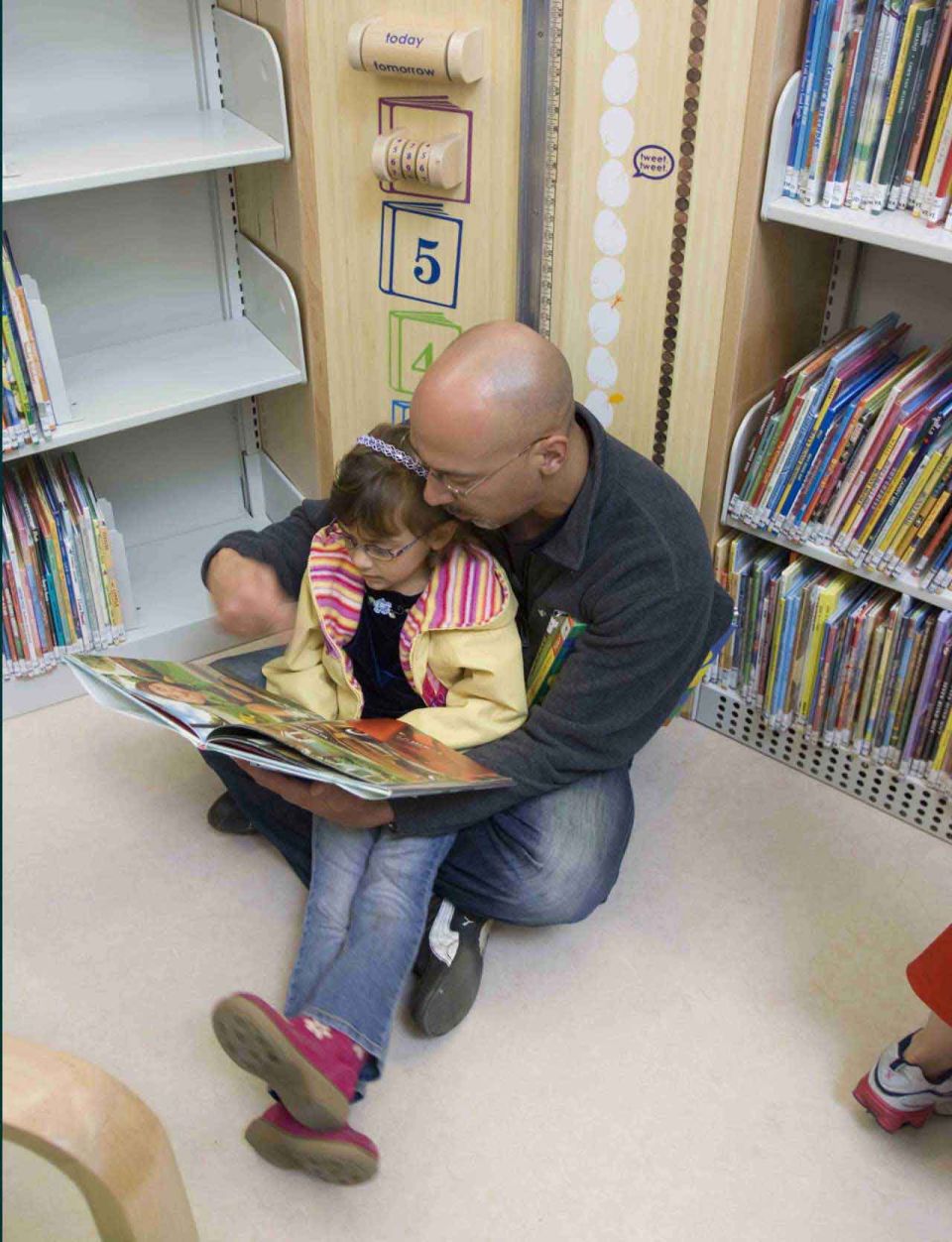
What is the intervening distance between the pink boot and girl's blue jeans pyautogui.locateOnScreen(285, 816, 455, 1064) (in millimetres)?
56

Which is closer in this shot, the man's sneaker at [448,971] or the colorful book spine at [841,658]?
the man's sneaker at [448,971]

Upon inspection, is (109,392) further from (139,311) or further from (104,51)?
(104,51)

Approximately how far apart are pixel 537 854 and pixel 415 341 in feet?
2.96

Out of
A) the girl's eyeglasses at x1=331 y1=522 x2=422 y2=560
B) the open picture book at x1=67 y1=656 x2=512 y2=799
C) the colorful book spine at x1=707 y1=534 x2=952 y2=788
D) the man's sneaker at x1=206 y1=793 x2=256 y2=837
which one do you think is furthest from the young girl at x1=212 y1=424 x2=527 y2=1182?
the colorful book spine at x1=707 y1=534 x2=952 y2=788

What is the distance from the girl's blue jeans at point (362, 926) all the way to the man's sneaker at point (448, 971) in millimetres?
111

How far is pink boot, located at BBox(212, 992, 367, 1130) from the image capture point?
1.24 metres

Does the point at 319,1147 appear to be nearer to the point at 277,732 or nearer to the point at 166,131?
the point at 277,732

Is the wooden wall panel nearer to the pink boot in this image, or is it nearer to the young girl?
the young girl

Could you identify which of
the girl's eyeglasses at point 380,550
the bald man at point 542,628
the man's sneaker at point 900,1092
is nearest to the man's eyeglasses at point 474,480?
the bald man at point 542,628

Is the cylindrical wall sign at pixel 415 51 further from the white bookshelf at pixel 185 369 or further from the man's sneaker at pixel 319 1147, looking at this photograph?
the man's sneaker at pixel 319 1147

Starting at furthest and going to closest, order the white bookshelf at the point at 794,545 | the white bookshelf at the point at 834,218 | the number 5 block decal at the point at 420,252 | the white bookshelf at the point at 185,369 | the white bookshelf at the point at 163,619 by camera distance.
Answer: the white bookshelf at the point at 163,619 → the white bookshelf at the point at 185,369 → the number 5 block decal at the point at 420,252 → the white bookshelf at the point at 794,545 → the white bookshelf at the point at 834,218

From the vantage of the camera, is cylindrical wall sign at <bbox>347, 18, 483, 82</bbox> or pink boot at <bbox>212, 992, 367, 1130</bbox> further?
cylindrical wall sign at <bbox>347, 18, 483, 82</bbox>

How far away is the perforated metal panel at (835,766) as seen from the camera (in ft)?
6.19

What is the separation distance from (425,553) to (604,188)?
0.61m
